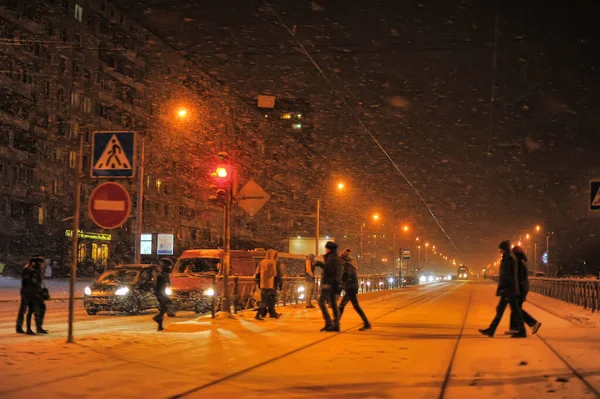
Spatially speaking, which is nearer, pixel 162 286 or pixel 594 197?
pixel 162 286

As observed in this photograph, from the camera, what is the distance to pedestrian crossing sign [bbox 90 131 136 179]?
1122 cm

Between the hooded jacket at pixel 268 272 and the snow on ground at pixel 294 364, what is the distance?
2377 millimetres

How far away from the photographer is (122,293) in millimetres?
21797

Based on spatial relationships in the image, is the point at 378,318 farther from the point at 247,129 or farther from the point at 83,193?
the point at 247,129

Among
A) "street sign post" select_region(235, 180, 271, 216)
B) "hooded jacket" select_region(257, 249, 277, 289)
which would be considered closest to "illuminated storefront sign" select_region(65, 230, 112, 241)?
"hooded jacket" select_region(257, 249, 277, 289)

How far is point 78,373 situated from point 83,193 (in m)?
55.3

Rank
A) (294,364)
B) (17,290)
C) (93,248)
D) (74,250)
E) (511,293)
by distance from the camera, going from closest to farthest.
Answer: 1. (294,364)
2. (74,250)
3. (511,293)
4. (17,290)
5. (93,248)

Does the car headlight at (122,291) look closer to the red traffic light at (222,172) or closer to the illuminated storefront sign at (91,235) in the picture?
the red traffic light at (222,172)

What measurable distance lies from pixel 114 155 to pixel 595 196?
397 inches

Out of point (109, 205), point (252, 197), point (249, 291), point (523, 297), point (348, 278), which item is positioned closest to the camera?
point (109, 205)

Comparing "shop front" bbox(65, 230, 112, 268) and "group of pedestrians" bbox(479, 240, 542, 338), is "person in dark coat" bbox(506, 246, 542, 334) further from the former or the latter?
"shop front" bbox(65, 230, 112, 268)

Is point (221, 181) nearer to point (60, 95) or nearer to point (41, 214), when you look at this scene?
point (41, 214)

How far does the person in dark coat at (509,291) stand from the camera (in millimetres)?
13602

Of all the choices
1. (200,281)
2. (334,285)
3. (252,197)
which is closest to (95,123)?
(200,281)
